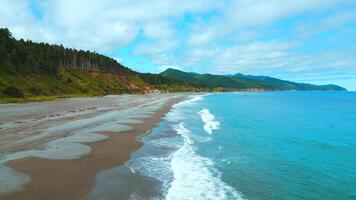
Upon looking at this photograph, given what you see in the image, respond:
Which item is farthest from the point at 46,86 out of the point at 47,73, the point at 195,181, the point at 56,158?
the point at 195,181

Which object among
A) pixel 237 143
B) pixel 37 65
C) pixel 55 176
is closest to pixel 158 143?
pixel 237 143

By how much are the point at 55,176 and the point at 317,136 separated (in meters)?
23.1

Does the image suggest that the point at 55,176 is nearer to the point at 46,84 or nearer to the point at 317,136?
the point at 317,136

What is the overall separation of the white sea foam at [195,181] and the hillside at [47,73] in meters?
48.9

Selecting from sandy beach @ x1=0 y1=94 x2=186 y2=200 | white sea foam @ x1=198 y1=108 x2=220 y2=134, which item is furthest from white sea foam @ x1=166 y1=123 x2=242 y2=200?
white sea foam @ x1=198 y1=108 x2=220 y2=134

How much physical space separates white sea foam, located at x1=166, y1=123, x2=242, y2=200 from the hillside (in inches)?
1924

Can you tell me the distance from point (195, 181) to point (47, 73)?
98225 millimetres

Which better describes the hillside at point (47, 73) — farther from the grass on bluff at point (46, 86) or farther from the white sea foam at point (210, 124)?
the white sea foam at point (210, 124)

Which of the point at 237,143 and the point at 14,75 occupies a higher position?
the point at 14,75

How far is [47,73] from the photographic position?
102 meters

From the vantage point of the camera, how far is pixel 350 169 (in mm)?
16922

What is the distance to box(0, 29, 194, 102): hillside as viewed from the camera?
74.8 metres

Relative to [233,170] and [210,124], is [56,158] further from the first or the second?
[210,124]

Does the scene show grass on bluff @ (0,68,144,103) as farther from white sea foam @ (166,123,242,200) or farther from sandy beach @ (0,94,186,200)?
white sea foam @ (166,123,242,200)
